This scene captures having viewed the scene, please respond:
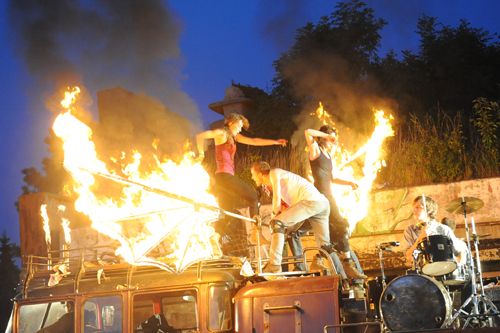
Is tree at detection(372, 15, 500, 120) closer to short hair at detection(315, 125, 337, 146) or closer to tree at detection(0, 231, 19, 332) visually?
short hair at detection(315, 125, 337, 146)

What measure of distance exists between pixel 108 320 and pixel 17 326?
4.34 ft

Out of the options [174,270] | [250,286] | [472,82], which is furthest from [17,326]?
[472,82]

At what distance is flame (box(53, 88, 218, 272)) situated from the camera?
8.66 meters

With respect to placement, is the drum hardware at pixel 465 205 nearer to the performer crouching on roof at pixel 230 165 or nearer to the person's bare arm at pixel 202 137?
the performer crouching on roof at pixel 230 165

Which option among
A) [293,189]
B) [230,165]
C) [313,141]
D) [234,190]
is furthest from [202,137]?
[293,189]

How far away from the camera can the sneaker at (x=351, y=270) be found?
879 centimetres

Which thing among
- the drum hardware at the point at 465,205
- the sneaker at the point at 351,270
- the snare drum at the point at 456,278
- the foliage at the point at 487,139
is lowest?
the snare drum at the point at 456,278

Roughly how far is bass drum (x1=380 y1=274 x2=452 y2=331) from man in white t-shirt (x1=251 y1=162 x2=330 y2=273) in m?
1.95

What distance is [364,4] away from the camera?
24.7 metres

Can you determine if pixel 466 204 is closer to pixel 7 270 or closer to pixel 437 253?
pixel 437 253

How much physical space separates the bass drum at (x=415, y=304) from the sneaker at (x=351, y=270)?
162cm

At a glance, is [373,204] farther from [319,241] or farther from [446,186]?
[319,241]

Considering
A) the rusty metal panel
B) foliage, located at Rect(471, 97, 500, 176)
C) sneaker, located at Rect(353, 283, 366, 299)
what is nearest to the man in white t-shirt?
the rusty metal panel

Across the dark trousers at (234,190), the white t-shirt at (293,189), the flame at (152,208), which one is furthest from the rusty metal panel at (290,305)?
the dark trousers at (234,190)
